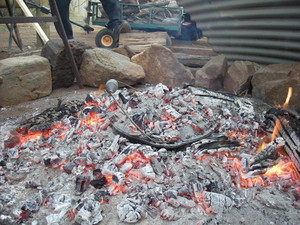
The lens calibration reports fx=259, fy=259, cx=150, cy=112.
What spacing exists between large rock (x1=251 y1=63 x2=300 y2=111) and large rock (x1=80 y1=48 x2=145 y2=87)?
7.09ft

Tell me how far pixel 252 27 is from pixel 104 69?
8.84 ft

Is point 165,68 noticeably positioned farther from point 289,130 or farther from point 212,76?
point 289,130

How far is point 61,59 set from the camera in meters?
4.65

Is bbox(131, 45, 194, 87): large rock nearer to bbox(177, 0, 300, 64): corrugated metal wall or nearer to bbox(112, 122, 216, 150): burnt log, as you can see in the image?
bbox(177, 0, 300, 64): corrugated metal wall

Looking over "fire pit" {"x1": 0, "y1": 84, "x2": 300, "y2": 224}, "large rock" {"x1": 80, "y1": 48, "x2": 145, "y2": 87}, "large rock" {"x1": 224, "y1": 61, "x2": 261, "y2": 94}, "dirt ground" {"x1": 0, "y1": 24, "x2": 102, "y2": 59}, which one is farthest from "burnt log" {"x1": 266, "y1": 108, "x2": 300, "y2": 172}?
"dirt ground" {"x1": 0, "y1": 24, "x2": 102, "y2": 59}

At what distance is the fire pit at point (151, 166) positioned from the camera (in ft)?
6.93

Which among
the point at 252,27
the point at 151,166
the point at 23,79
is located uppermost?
the point at 252,27

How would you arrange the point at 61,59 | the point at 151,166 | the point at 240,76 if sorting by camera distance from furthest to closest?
1. the point at 240,76
2. the point at 61,59
3. the point at 151,166

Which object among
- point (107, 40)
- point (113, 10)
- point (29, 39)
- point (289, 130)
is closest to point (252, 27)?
point (289, 130)

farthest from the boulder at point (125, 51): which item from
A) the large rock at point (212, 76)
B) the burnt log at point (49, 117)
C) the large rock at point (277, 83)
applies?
the large rock at point (277, 83)

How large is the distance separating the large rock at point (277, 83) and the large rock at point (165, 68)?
52.6 inches

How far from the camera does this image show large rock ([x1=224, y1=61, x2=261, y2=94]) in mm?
4711

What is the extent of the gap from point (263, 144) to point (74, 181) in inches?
83.4

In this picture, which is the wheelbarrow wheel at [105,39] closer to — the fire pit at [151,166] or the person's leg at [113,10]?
the person's leg at [113,10]
